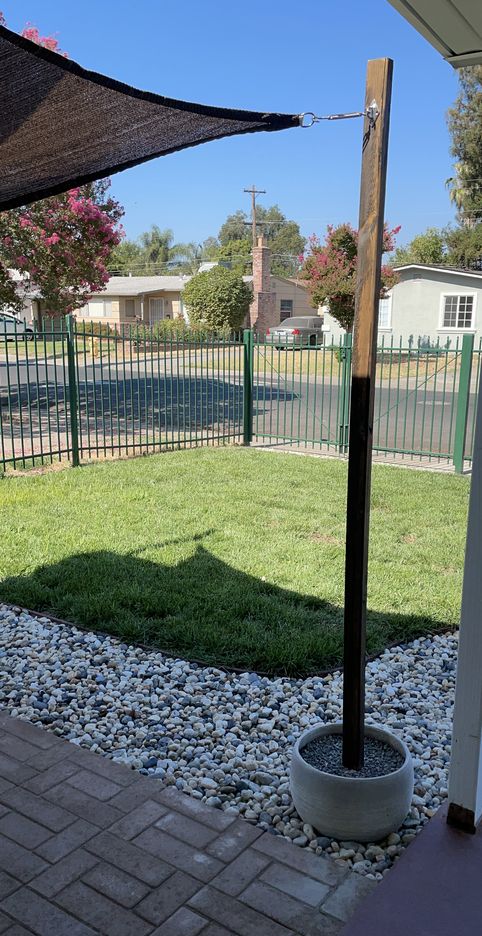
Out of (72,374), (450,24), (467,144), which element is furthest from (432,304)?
(450,24)

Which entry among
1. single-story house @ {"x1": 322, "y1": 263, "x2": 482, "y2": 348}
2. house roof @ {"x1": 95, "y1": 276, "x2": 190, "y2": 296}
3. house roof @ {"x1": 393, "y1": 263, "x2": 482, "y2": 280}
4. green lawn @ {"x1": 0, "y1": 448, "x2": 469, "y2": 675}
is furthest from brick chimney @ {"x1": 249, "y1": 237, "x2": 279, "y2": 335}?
green lawn @ {"x1": 0, "y1": 448, "x2": 469, "y2": 675}

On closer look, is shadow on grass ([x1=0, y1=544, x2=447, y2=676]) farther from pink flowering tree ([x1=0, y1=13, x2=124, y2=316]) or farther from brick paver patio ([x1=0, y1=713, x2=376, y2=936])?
pink flowering tree ([x1=0, y1=13, x2=124, y2=316])

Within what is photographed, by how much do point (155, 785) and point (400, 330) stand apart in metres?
A: 24.9

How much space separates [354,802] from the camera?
2420 mm

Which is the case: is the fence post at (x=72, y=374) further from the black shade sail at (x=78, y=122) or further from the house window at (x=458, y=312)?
the house window at (x=458, y=312)

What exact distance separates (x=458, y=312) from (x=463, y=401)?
17935 millimetres

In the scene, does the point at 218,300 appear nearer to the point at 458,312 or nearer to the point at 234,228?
the point at 458,312

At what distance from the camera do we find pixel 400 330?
85.4 feet

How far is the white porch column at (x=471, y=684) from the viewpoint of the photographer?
2.25 meters

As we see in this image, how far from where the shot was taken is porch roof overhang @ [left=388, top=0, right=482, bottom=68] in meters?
1.92

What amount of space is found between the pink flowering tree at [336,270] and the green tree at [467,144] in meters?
17.2

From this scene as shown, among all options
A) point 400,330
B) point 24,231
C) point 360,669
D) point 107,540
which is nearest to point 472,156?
point 400,330

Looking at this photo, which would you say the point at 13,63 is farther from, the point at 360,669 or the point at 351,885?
the point at 351,885

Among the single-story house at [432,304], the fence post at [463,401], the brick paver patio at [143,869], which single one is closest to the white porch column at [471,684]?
the brick paver patio at [143,869]
